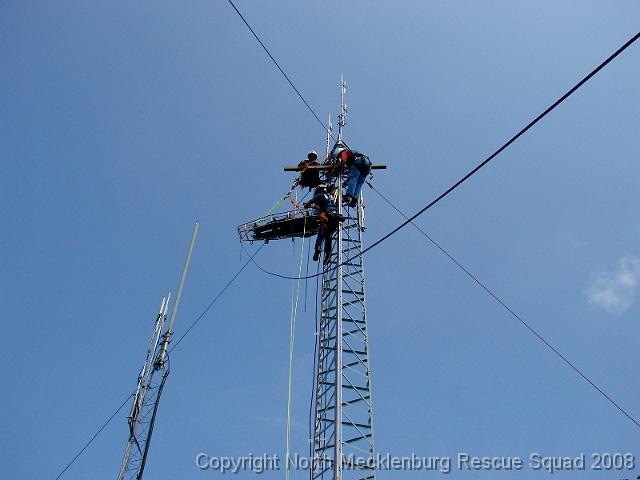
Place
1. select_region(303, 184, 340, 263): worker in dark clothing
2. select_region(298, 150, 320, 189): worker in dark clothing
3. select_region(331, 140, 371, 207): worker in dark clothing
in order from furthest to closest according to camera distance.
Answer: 1. select_region(298, 150, 320, 189): worker in dark clothing
2. select_region(331, 140, 371, 207): worker in dark clothing
3. select_region(303, 184, 340, 263): worker in dark clothing

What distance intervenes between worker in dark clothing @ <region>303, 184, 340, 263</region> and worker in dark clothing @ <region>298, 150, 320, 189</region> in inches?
34.9

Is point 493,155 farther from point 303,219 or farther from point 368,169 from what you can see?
point 303,219

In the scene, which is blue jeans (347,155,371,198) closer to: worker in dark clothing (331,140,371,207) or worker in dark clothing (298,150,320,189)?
worker in dark clothing (331,140,371,207)

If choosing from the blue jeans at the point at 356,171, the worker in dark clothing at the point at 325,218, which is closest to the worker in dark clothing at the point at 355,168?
the blue jeans at the point at 356,171

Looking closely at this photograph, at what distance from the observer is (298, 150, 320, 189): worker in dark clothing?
805 inches

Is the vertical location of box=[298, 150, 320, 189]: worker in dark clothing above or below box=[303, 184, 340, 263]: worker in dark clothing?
above

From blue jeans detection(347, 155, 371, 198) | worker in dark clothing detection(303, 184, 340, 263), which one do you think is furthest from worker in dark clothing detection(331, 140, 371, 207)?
worker in dark clothing detection(303, 184, 340, 263)

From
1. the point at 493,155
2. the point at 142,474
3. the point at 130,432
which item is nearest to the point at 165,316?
the point at 130,432

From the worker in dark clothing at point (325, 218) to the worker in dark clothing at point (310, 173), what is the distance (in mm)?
886

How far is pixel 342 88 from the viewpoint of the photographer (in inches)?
964

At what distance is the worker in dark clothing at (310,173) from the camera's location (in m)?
20.5

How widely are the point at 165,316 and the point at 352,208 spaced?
16.3m

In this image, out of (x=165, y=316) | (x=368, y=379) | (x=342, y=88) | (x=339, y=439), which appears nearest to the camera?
(x=339, y=439)

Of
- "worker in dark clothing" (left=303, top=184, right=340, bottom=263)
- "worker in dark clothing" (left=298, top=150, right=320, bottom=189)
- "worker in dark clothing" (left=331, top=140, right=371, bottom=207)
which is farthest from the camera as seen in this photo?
"worker in dark clothing" (left=298, top=150, right=320, bottom=189)
